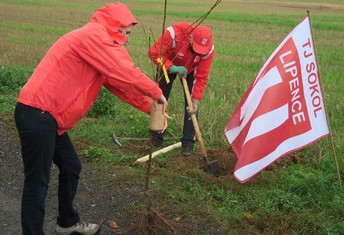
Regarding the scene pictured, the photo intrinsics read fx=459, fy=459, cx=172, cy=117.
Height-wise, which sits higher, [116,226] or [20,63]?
[116,226]

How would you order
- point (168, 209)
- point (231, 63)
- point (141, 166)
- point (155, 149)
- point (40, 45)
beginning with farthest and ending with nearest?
point (40, 45) → point (231, 63) → point (155, 149) → point (141, 166) → point (168, 209)

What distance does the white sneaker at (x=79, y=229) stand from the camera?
3.60 meters

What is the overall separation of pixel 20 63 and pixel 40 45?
300 cm

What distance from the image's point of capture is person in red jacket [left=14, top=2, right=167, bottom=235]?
112 inches

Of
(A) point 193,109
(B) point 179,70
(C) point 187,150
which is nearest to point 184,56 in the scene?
(B) point 179,70

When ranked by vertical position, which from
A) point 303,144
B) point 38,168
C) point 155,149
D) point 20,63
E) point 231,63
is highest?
point 38,168

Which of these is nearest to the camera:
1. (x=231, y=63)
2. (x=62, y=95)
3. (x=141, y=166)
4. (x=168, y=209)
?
(x=62, y=95)

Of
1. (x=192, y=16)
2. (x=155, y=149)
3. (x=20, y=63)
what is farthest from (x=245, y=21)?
(x=155, y=149)

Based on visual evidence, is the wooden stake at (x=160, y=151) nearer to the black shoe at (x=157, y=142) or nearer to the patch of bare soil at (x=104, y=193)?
the patch of bare soil at (x=104, y=193)

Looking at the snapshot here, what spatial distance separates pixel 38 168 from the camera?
3.00 meters

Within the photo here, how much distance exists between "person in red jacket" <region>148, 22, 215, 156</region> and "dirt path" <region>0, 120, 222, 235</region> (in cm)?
113

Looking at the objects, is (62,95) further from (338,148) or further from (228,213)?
(338,148)

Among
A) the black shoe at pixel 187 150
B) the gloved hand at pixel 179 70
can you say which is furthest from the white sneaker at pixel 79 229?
the gloved hand at pixel 179 70

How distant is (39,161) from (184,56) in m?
2.92
